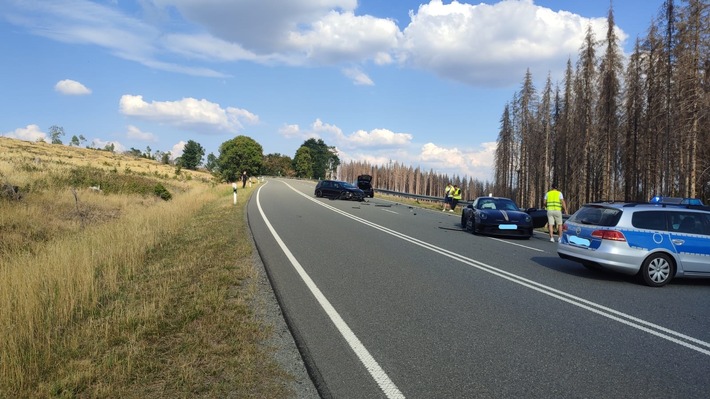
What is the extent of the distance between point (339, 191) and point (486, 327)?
2898 cm

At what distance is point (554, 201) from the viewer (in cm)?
1493

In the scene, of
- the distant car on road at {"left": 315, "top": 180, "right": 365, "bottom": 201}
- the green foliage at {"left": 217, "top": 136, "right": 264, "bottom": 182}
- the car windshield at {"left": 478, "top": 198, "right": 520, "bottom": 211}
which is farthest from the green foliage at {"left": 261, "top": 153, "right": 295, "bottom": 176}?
the car windshield at {"left": 478, "top": 198, "right": 520, "bottom": 211}

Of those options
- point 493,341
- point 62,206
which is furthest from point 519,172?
point 493,341

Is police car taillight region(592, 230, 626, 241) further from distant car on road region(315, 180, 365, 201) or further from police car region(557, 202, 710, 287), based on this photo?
distant car on road region(315, 180, 365, 201)

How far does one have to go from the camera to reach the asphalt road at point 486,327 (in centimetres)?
374

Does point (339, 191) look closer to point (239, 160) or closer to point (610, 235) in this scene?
point (610, 235)

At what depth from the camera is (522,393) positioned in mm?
3539

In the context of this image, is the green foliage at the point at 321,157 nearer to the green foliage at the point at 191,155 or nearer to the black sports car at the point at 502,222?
the green foliage at the point at 191,155

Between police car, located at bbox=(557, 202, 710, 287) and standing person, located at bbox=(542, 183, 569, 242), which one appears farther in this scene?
standing person, located at bbox=(542, 183, 569, 242)

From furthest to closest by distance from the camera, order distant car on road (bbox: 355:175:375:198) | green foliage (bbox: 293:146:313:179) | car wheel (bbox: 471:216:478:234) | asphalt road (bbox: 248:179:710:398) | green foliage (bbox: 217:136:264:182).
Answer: green foliage (bbox: 293:146:313:179) → green foliage (bbox: 217:136:264:182) → distant car on road (bbox: 355:175:375:198) → car wheel (bbox: 471:216:478:234) → asphalt road (bbox: 248:179:710:398)

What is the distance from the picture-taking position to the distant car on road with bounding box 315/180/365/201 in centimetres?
3372

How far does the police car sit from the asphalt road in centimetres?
33

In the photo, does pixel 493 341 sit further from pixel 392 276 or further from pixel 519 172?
pixel 519 172

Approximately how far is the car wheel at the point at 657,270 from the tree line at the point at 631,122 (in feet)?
66.8
